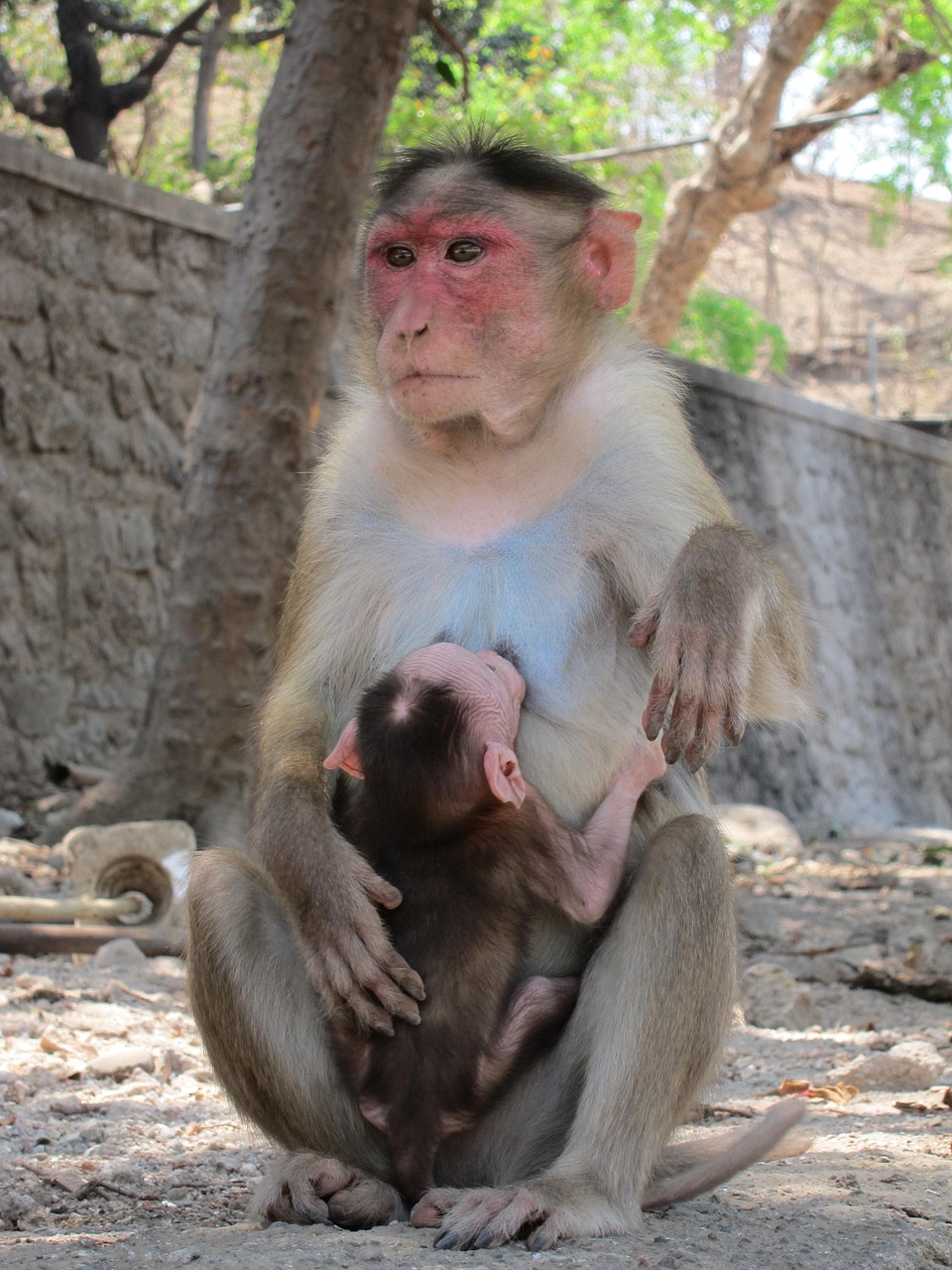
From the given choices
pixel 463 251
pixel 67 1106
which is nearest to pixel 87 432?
pixel 67 1106

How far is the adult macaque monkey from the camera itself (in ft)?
8.16

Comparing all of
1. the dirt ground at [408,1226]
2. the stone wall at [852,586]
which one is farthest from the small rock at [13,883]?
the stone wall at [852,586]

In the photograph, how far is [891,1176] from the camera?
112 inches

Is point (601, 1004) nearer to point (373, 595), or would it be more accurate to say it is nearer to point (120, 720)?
point (373, 595)

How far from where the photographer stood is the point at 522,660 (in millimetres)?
2857

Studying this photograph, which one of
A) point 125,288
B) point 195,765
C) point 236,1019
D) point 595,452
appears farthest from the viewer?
point 125,288

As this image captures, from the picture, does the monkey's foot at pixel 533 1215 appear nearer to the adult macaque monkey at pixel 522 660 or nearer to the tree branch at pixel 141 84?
the adult macaque monkey at pixel 522 660

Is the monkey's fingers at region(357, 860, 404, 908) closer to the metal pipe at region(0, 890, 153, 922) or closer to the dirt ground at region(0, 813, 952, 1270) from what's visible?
the dirt ground at region(0, 813, 952, 1270)

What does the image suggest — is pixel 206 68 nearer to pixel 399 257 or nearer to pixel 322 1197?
pixel 399 257

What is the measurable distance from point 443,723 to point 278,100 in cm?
409

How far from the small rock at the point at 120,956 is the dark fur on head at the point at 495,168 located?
2.55 meters

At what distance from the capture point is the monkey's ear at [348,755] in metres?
2.69

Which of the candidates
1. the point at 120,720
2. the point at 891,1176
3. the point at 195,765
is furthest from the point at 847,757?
the point at 891,1176

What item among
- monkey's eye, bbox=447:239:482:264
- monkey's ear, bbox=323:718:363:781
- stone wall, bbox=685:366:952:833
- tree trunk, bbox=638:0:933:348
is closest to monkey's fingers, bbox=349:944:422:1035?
monkey's ear, bbox=323:718:363:781
